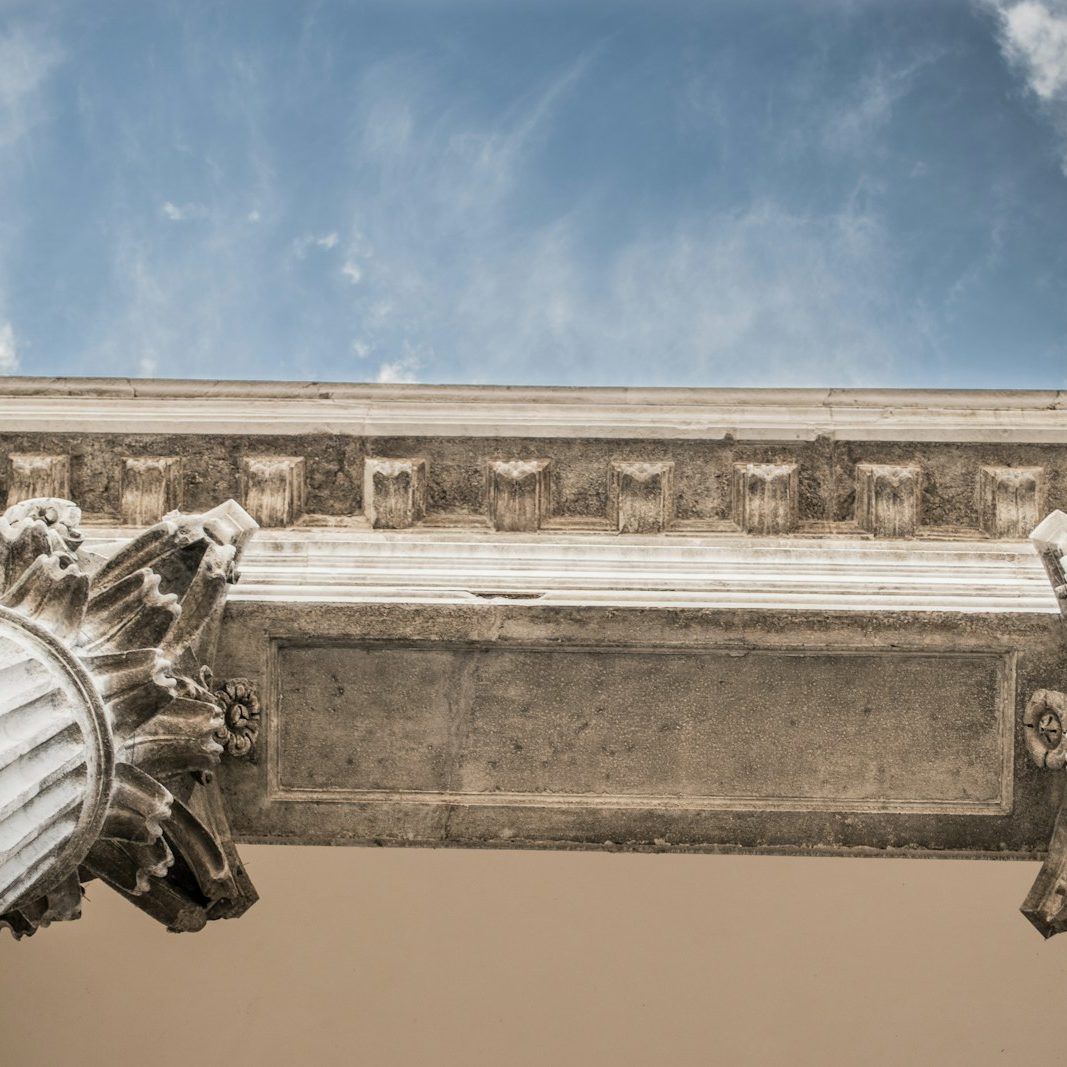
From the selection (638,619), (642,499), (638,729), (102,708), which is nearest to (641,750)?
(638,729)

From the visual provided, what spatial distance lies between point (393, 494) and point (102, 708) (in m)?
2.44

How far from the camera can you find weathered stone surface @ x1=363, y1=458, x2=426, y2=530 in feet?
23.7

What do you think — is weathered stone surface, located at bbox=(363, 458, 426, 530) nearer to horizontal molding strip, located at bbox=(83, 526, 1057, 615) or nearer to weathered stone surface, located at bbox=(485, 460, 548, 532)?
horizontal molding strip, located at bbox=(83, 526, 1057, 615)

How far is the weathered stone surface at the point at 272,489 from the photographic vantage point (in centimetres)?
722

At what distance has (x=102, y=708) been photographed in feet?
17.8

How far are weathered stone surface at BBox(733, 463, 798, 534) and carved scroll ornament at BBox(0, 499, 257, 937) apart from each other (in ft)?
10.6

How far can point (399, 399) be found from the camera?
740cm

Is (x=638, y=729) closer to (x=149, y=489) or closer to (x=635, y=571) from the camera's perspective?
(x=635, y=571)

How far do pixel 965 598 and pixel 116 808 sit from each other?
4953 millimetres

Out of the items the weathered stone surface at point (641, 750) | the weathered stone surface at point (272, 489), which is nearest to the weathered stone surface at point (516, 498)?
the weathered stone surface at point (641, 750)

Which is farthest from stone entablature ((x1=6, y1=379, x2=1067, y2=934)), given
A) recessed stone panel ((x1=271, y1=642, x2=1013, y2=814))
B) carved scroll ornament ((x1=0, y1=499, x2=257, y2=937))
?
carved scroll ornament ((x1=0, y1=499, x2=257, y2=937))

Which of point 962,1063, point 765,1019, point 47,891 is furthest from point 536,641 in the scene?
point 962,1063

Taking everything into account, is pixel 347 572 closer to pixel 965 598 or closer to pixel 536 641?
pixel 536 641

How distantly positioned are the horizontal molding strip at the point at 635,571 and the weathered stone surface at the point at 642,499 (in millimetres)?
107
